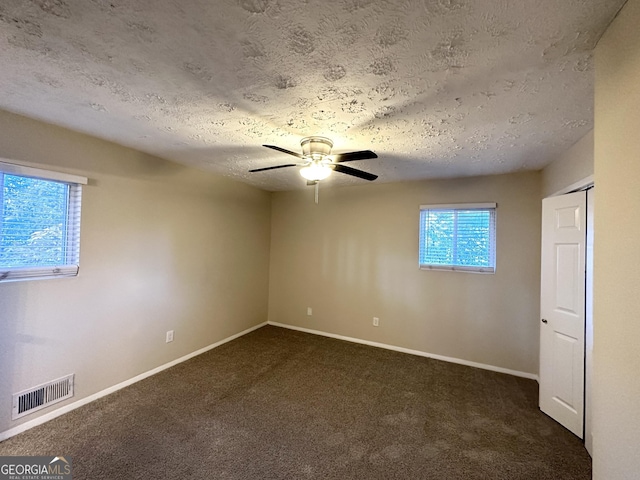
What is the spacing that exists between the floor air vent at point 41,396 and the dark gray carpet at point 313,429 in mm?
158

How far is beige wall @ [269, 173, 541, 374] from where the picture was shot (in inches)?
123

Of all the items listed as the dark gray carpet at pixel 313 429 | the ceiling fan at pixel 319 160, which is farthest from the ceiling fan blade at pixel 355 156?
the dark gray carpet at pixel 313 429

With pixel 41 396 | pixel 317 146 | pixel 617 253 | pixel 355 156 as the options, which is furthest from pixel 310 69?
pixel 41 396

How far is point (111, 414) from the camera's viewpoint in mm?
2229

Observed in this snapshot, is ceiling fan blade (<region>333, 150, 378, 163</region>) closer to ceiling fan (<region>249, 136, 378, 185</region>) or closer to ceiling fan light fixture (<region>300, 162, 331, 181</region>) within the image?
ceiling fan (<region>249, 136, 378, 185</region>)

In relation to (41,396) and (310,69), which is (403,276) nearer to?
(310,69)

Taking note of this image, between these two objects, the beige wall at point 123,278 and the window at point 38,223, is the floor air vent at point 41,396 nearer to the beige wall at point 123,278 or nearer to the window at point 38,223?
the beige wall at point 123,278

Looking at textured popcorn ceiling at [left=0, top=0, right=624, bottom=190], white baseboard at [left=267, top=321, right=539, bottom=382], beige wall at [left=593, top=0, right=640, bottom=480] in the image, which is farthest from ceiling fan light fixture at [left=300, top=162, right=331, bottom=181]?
white baseboard at [left=267, top=321, right=539, bottom=382]

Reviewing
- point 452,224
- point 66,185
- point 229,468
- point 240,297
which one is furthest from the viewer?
point 240,297

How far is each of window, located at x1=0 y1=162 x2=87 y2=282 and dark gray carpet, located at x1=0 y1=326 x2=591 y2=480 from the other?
1.24 m

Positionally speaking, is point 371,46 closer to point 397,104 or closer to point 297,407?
point 397,104

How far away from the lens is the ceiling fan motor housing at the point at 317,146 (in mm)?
2131

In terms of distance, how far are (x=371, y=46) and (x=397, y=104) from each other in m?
0.55

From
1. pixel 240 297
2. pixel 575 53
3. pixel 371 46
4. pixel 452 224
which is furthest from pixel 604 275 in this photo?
pixel 240 297
